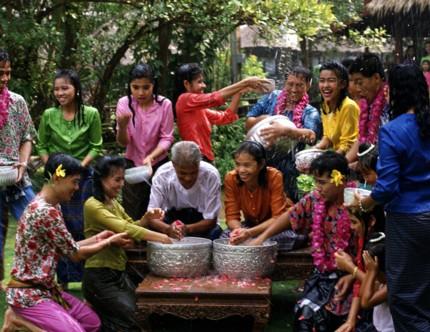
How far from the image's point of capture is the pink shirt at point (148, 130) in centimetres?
547

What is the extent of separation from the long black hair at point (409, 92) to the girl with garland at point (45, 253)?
168cm

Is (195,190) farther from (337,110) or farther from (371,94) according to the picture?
(371,94)

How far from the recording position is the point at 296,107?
5.39 meters

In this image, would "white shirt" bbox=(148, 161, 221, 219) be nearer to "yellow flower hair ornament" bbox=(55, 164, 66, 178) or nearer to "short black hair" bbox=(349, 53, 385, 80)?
"yellow flower hair ornament" bbox=(55, 164, 66, 178)

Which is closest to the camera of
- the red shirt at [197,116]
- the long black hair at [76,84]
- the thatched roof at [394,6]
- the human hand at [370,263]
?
the human hand at [370,263]

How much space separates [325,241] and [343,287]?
32 centimetres

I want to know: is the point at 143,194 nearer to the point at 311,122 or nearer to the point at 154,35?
the point at 311,122

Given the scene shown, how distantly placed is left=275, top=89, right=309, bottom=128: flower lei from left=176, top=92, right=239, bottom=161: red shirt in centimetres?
40

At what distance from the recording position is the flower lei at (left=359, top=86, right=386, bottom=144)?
4.60m

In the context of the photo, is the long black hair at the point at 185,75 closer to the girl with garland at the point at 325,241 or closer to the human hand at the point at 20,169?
the human hand at the point at 20,169

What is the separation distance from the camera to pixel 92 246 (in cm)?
423

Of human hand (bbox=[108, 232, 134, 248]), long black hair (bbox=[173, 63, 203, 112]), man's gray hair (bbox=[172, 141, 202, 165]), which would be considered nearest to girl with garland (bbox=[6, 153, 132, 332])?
human hand (bbox=[108, 232, 134, 248])

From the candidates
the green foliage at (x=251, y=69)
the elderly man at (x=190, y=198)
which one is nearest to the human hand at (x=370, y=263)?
the elderly man at (x=190, y=198)

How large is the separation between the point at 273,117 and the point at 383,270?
62.2 inches
